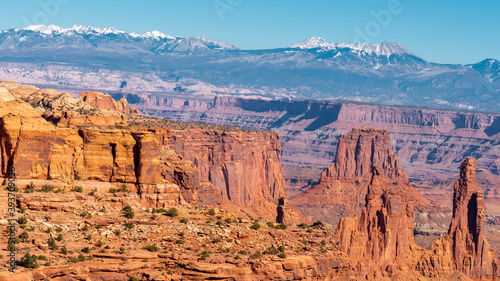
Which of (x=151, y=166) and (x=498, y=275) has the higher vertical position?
(x=151, y=166)

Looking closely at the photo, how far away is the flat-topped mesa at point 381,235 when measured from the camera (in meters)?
112

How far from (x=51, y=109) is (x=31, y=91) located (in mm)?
16907

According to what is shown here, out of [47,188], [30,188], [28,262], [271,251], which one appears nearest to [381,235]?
[271,251]

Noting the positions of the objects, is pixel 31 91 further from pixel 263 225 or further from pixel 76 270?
pixel 76 270

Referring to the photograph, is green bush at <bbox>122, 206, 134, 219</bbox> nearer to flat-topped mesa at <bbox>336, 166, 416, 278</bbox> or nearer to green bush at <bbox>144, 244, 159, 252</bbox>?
green bush at <bbox>144, 244, 159, 252</bbox>

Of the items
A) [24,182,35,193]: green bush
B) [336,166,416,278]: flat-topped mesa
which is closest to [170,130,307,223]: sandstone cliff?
[336,166,416,278]: flat-topped mesa

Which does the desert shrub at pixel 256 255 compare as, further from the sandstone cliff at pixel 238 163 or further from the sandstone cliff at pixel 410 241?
the sandstone cliff at pixel 238 163

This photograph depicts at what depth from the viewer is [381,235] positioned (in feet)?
388

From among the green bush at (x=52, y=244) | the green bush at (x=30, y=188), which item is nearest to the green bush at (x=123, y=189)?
the green bush at (x=30, y=188)

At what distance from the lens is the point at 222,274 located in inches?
1615

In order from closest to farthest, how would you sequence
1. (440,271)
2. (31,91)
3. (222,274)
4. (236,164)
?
(222,274) < (31,91) < (440,271) < (236,164)

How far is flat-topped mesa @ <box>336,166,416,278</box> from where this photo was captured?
112m

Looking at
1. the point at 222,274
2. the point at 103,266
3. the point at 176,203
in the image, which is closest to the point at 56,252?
the point at 103,266

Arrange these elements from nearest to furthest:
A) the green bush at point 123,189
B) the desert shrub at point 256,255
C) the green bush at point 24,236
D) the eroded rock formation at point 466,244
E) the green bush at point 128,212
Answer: the green bush at point 24,236, the desert shrub at point 256,255, the green bush at point 128,212, the green bush at point 123,189, the eroded rock formation at point 466,244
